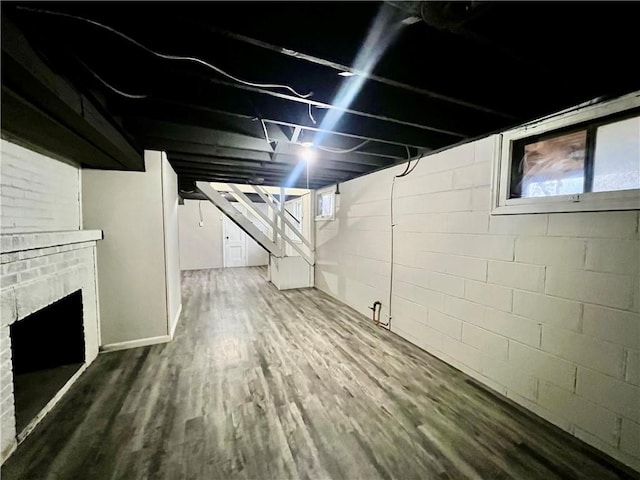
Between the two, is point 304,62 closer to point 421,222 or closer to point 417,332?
point 421,222

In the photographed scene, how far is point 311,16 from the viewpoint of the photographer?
104 cm

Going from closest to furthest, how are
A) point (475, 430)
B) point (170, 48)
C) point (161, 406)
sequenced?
point (170, 48)
point (475, 430)
point (161, 406)

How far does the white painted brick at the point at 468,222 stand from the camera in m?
2.19

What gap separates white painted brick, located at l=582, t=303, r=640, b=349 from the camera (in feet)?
4.63

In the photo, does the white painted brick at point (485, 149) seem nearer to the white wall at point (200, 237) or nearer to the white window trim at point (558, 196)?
the white window trim at point (558, 196)

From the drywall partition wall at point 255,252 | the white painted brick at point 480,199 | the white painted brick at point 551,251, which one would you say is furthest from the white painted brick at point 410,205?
the drywall partition wall at point 255,252

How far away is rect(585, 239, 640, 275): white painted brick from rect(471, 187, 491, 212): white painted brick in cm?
71

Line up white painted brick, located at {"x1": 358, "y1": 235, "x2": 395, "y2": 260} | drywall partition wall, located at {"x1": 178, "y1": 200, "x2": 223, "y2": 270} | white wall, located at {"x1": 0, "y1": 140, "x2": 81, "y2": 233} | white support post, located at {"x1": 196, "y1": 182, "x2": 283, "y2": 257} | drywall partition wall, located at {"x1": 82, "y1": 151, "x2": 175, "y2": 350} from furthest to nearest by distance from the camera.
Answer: drywall partition wall, located at {"x1": 178, "y1": 200, "x2": 223, "y2": 270}
white support post, located at {"x1": 196, "y1": 182, "x2": 283, "y2": 257}
white painted brick, located at {"x1": 358, "y1": 235, "x2": 395, "y2": 260}
drywall partition wall, located at {"x1": 82, "y1": 151, "x2": 175, "y2": 350}
white wall, located at {"x1": 0, "y1": 140, "x2": 81, "y2": 233}

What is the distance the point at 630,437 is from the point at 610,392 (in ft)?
0.74

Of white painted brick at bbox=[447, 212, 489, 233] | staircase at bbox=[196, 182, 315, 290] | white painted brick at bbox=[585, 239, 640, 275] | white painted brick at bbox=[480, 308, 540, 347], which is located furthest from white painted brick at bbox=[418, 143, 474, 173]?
staircase at bbox=[196, 182, 315, 290]

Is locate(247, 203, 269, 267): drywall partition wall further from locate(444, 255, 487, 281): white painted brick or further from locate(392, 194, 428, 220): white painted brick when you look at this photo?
locate(444, 255, 487, 281): white painted brick

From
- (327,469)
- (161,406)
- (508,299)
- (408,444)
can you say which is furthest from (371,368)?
(161,406)

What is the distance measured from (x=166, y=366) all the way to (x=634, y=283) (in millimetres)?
3485

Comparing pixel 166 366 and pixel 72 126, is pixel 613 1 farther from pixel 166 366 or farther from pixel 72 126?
pixel 166 366
